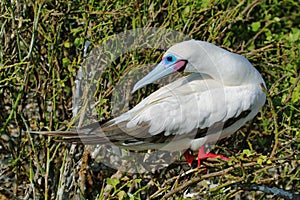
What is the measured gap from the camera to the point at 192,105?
12.1ft

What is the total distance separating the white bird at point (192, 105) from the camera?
3.66 metres

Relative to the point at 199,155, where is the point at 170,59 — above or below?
Result: above

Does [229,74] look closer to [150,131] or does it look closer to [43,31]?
[150,131]

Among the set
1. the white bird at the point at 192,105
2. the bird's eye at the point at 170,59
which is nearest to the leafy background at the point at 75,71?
the white bird at the point at 192,105

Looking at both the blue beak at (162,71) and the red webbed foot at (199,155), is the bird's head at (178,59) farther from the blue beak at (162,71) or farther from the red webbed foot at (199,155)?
the red webbed foot at (199,155)

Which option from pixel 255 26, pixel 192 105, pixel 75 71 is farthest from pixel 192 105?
pixel 255 26

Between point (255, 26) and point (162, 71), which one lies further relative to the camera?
point (255, 26)

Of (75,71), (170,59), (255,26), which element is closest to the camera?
(170,59)

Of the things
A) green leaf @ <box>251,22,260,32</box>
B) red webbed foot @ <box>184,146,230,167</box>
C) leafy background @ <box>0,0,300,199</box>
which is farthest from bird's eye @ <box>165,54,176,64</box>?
green leaf @ <box>251,22,260,32</box>

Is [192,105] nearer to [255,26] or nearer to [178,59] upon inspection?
[178,59]

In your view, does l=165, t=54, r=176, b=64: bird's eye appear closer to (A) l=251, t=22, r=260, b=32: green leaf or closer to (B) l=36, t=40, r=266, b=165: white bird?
(B) l=36, t=40, r=266, b=165: white bird

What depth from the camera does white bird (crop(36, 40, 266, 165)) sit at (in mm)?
3664

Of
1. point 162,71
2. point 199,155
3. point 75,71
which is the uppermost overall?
point 162,71

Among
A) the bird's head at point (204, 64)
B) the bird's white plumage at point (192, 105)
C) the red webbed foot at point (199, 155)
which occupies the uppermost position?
the bird's head at point (204, 64)
